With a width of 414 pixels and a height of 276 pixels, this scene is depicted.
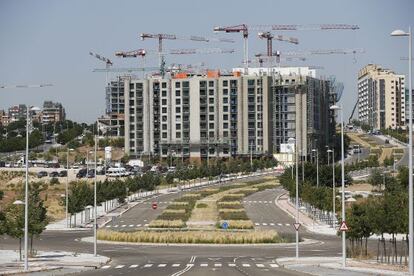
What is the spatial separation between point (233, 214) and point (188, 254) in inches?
1503

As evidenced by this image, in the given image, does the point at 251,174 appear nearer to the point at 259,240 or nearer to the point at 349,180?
the point at 349,180

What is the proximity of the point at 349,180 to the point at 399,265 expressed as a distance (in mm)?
90196

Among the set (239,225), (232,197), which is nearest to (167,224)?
(239,225)

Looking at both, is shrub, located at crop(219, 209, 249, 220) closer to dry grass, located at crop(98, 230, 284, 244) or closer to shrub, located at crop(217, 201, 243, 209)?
A: shrub, located at crop(217, 201, 243, 209)

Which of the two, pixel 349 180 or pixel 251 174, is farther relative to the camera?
pixel 251 174

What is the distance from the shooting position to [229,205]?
4313 inches

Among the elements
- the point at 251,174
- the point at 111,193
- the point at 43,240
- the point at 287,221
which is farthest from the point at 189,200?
the point at 251,174

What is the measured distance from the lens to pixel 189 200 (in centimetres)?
11744

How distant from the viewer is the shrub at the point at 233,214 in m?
91.8

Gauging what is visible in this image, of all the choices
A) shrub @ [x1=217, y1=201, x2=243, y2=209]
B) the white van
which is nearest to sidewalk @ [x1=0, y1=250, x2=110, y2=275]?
shrub @ [x1=217, y1=201, x2=243, y2=209]

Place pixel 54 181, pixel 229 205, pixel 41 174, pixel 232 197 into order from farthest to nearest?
1. pixel 41 174
2. pixel 54 181
3. pixel 232 197
4. pixel 229 205

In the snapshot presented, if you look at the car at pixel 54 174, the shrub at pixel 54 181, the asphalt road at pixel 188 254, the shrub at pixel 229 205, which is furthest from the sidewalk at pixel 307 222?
the car at pixel 54 174

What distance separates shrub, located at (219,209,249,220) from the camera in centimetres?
9181

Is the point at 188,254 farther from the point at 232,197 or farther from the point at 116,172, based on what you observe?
the point at 116,172
